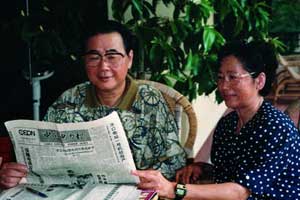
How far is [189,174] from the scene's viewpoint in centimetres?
155

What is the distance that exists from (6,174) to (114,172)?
308 mm

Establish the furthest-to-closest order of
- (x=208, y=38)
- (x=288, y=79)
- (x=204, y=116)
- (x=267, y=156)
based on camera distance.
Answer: (x=288, y=79) < (x=204, y=116) < (x=208, y=38) < (x=267, y=156)

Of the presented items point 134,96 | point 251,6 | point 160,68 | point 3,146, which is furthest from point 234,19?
point 3,146

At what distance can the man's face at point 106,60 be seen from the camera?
1.60m

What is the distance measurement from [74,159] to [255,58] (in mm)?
639

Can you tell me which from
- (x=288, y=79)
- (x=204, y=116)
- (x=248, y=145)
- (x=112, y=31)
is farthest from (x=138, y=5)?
(x=288, y=79)

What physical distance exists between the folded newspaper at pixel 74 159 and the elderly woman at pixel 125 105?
0.35 m

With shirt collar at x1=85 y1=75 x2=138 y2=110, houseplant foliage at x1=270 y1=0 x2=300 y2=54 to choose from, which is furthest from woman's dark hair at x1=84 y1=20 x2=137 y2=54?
houseplant foliage at x1=270 y1=0 x2=300 y2=54

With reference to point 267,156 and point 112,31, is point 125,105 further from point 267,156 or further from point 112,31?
point 267,156

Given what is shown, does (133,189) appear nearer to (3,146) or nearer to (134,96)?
(134,96)

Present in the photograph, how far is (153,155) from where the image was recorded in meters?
1.62

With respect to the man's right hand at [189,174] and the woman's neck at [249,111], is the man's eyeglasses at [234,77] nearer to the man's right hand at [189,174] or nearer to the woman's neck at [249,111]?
the woman's neck at [249,111]

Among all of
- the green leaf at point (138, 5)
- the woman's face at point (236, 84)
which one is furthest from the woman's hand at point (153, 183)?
the green leaf at point (138, 5)

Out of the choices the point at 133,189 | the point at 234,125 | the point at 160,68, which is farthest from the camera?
the point at 160,68
